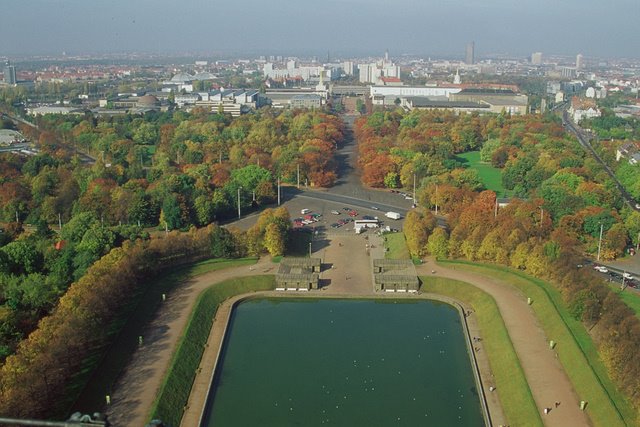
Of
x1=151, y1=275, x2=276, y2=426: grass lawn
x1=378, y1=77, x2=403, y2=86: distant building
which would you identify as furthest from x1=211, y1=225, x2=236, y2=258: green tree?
x1=378, y1=77, x2=403, y2=86: distant building

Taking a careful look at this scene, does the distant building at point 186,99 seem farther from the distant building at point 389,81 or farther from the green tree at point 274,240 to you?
the green tree at point 274,240

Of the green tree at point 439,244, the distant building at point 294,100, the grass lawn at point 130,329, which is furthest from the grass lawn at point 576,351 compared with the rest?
the distant building at point 294,100

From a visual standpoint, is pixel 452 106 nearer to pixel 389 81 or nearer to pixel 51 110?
pixel 389 81

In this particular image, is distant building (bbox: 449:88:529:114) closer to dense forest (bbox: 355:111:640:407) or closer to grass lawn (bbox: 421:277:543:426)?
dense forest (bbox: 355:111:640:407)

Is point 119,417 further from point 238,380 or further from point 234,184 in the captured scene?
point 234,184

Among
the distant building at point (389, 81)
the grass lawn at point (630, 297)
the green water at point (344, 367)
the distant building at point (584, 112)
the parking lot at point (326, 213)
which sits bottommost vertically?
the green water at point (344, 367)

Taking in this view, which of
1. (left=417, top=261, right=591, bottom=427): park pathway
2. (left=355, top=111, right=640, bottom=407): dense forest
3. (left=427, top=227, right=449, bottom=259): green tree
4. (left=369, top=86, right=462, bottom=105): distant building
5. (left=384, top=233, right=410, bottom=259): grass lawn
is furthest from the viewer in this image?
(left=369, top=86, right=462, bottom=105): distant building
